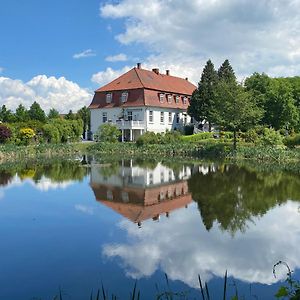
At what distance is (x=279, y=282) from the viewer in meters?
6.30

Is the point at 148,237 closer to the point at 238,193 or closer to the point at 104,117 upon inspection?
the point at 238,193

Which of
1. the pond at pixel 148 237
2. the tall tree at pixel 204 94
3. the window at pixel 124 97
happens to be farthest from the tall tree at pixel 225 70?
the pond at pixel 148 237

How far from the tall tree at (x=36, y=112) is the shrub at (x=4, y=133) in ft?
86.8

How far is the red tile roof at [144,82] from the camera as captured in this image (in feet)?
140

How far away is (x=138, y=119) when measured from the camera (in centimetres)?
4172

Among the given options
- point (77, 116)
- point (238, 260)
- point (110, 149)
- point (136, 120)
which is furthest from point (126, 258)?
point (77, 116)

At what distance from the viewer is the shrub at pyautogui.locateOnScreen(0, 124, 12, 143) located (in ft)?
113

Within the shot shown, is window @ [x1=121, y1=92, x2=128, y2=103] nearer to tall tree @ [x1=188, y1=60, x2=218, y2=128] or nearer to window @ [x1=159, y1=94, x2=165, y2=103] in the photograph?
window @ [x1=159, y1=94, x2=165, y2=103]

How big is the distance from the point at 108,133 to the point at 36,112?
2796cm

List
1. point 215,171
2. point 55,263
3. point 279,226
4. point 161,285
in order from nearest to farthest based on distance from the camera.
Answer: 1. point 161,285
2. point 55,263
3. point 279,226
4. point 215,171

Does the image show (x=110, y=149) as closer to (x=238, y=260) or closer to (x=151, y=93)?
(x=151, y=93)

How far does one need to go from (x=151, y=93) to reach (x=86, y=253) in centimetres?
3540

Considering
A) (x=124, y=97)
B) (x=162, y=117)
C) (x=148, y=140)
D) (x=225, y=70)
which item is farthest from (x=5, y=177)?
(x=225, y=70)

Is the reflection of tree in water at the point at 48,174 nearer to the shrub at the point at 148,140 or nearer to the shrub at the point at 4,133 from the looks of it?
the shrub at the point at 4,133
